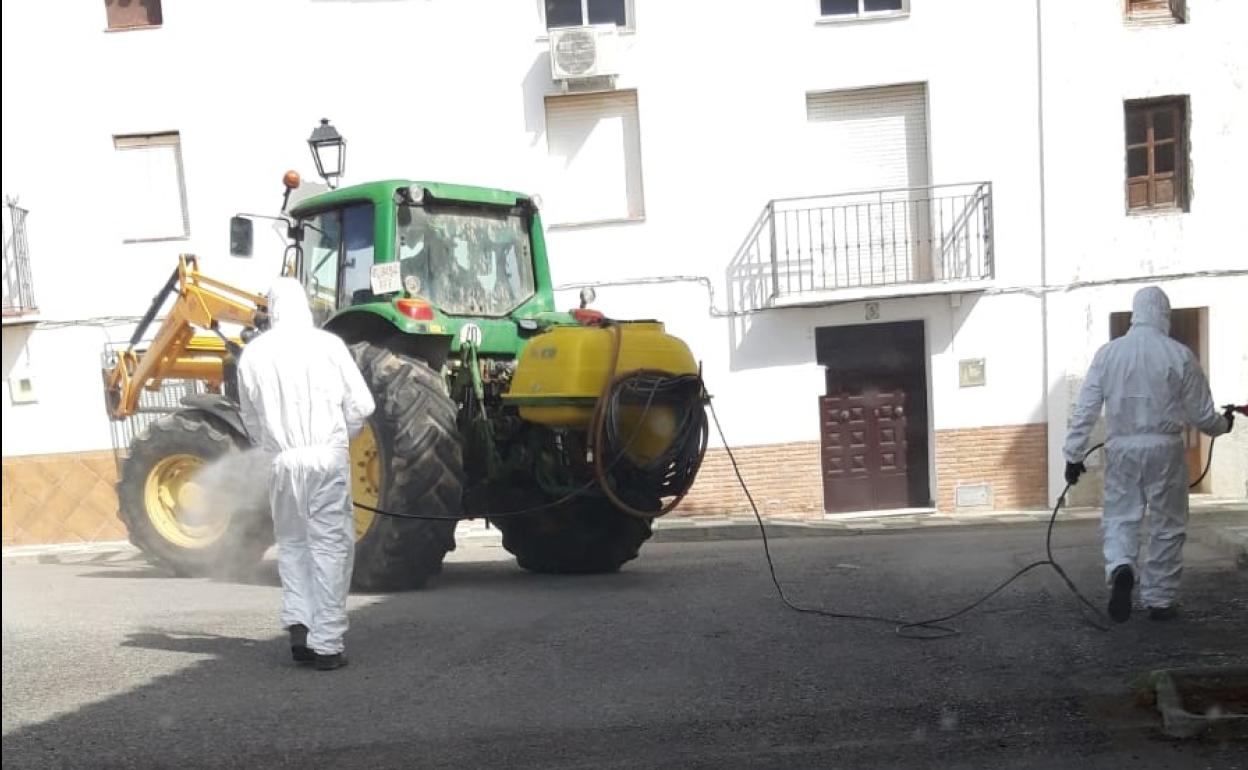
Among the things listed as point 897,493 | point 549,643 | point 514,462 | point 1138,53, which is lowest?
point 897,493

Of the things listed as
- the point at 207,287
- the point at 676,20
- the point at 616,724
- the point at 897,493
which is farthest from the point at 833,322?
the point at 616,724

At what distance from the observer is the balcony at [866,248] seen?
14.5 meters

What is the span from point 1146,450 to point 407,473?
13.3 feet

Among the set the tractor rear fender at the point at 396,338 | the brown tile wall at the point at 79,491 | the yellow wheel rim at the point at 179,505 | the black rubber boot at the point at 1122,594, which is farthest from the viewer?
the brown tile wall at the point at 79,491

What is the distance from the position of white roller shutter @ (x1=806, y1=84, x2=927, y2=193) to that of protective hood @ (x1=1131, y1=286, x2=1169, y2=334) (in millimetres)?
7864

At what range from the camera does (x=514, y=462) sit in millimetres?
8141

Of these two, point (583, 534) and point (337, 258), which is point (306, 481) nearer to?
point (583, 534)

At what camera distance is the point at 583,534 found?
8.64 m

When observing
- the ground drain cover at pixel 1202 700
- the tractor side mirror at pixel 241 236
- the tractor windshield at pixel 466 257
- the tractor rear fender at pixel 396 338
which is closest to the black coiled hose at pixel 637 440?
the tractor rear fender at pixel 396 338

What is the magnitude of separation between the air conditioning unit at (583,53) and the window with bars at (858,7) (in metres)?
2.54

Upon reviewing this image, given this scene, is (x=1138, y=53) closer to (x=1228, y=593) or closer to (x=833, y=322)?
(x=833, y=322)

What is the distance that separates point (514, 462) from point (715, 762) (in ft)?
12.6

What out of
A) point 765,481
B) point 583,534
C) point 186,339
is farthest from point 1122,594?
point 765,481

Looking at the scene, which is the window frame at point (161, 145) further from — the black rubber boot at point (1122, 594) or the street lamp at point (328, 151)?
the black rubber boot at point (1122, 594)
